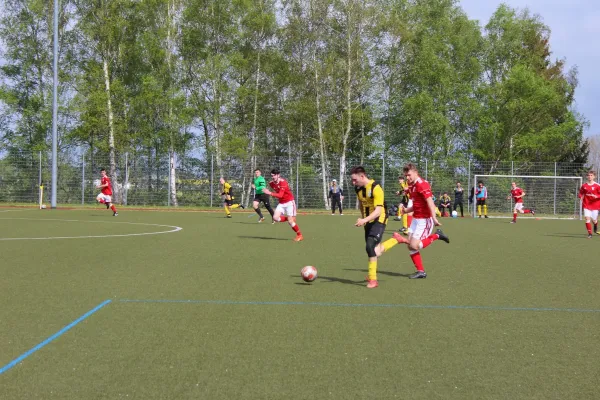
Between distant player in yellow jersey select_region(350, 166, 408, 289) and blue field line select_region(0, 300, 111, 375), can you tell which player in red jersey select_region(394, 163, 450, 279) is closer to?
distant player in yellow jersey select_region(350, 166, 408, 289)

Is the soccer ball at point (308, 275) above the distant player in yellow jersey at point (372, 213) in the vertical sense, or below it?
below

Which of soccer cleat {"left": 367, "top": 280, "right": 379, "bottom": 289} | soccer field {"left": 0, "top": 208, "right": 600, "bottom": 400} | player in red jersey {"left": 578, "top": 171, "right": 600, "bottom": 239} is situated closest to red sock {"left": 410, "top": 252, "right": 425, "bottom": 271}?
soccer field {"left": 0, "top": 208, "right": 600, "bottom": 400}

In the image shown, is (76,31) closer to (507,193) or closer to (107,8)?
(107,8)

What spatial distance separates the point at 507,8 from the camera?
46844 millimetres

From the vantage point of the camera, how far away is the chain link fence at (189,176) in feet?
119

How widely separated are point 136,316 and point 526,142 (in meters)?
43.1

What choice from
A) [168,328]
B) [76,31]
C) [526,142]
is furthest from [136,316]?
[526,142]

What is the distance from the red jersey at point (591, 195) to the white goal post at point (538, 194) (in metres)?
16.2

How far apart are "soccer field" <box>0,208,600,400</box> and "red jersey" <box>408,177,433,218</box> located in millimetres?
1051

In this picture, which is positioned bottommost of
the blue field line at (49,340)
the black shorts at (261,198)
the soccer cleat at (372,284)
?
the blue field line at (49,340)

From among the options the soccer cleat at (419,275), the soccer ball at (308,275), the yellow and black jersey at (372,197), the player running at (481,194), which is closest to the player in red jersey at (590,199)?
the soccer cleat at (419,275)

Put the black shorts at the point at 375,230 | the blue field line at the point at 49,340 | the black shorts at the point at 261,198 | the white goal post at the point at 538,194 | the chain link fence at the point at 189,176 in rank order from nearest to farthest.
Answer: the blue field line at the point at 49,340
the black shorts at the point at 375,230
the black shorts at the point at 261,198
the white goal post at the point at 538,194
the chain link fence at the point at 189,176

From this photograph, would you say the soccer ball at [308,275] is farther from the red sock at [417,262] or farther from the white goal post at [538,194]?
the white goal post at [538,194]

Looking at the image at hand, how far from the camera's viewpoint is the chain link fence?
36.3m
